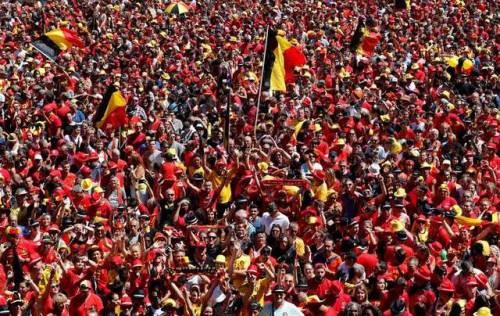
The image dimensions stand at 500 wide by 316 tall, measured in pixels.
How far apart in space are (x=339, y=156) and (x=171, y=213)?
10.3ft

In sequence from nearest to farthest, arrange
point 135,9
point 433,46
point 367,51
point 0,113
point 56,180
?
1. point 56,180
2. point 0,113
3. point 367,51
4. point 433,46
5. point 135,9

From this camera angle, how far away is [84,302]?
9.59 meters

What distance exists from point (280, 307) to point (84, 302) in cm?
199

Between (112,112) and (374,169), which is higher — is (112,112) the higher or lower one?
the higher one

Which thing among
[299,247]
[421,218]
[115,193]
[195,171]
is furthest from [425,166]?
[115,193]

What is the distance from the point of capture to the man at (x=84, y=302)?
31.3 ft

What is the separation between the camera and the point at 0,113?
1661 centimetres

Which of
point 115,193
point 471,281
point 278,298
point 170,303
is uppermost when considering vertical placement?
point 471,281

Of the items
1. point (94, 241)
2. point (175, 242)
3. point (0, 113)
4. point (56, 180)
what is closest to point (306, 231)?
point (175, 242)

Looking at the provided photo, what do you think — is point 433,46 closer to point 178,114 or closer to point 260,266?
point 178,114

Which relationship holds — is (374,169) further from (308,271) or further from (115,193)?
(308,271)

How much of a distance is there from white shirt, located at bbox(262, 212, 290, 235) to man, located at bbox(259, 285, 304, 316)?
245 cm

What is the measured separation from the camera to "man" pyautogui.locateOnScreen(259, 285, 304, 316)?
9195 millimetres

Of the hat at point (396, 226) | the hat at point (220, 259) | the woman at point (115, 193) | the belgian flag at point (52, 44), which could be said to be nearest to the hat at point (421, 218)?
the hat at point (396, 226)
